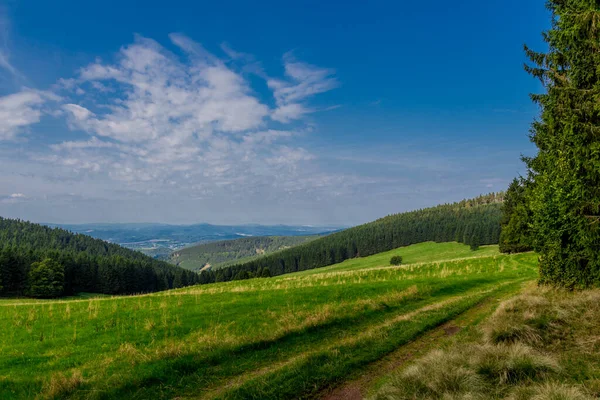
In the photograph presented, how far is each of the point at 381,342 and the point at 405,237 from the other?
144 meters

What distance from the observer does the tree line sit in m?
13.9

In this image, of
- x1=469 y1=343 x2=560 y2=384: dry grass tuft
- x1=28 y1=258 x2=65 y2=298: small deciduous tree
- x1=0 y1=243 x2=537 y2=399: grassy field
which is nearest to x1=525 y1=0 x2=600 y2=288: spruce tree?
x1=0 y1=243 x2=537 y2=399: grassy field

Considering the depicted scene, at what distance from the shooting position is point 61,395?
8.00m

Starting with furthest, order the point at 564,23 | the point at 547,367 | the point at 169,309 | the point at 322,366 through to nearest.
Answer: the point at 169,309, the point at 564,23, the point at 322,366, the point at 547,367

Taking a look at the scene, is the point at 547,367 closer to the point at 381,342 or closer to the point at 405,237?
the point at 381,342

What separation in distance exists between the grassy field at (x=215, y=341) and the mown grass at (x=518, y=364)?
215cm

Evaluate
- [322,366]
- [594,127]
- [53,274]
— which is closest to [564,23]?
[594,127]

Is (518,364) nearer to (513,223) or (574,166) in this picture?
(574,166)

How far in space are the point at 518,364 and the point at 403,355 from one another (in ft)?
10.9

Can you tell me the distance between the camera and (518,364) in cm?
727

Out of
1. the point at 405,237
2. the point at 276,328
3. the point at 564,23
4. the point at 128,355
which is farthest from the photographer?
the point at 405,237

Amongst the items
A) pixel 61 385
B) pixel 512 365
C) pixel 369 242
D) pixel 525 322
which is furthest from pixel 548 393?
pixel 369 242

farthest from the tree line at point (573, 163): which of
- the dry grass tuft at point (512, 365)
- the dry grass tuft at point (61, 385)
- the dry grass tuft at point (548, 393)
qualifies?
the dry grass tuft at point (61, 385)

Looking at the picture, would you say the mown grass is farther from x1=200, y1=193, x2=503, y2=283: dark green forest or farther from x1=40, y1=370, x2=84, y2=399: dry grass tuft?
x1=200, y1=193, x2=503, y2=283: dark green forest
